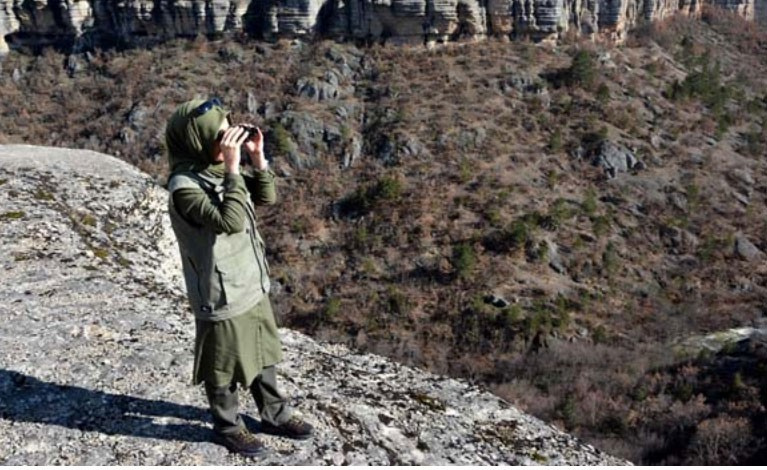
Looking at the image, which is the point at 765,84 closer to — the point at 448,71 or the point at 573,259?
the point at 448,71

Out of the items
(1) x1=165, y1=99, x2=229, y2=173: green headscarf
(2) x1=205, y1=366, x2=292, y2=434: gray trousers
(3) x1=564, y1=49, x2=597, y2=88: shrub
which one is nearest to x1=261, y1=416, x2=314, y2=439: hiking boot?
(2) x1=205, y1=366, x2=292, y2=434: gray trousers

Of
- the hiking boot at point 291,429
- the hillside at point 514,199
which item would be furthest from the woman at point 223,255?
the hillside at point 514,199

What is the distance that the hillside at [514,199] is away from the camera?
15.9 meters

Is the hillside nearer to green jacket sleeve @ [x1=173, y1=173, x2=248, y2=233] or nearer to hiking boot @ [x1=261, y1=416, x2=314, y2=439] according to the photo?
hiking boot @ [x1=261, y1=416, x2=314, y2=439]

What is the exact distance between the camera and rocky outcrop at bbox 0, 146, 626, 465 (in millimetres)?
3695

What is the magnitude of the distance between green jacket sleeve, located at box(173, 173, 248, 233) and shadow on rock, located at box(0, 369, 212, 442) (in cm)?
134

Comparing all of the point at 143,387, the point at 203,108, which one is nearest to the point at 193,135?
the point at 203,108

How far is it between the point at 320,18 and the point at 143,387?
107ft

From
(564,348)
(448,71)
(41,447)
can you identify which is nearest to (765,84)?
(448,71)

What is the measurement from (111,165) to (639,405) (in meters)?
11.5

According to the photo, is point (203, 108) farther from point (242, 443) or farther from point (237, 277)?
point (242, 443)

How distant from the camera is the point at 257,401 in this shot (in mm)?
3721

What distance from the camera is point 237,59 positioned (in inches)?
1328

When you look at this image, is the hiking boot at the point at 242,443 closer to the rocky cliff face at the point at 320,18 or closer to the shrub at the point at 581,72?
the shrub at the point at 581,72
